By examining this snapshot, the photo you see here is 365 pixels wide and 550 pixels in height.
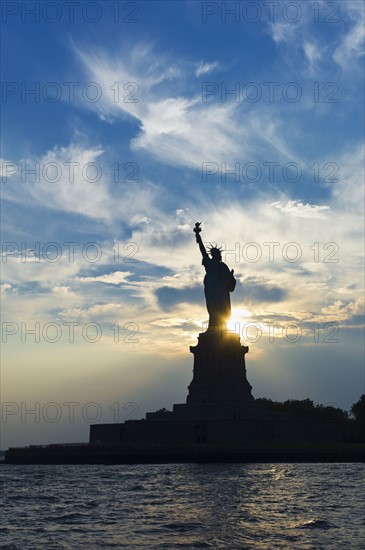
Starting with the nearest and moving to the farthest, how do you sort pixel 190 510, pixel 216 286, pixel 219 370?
1. pixel 190 510
2. pixel 219 370
3. pixel 216 286

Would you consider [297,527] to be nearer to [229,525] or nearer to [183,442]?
[229,525]

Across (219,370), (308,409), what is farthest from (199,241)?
(308,409)

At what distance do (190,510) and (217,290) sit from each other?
43.0 metres

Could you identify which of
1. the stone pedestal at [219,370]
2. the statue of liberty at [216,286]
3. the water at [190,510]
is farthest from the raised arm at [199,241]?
the water at [190,510]

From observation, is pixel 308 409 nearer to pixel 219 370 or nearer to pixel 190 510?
pixel 219 370

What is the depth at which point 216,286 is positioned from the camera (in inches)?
2714

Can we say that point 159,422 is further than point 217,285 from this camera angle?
No

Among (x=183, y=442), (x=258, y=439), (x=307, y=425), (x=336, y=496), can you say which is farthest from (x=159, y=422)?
(x=336, y=496)

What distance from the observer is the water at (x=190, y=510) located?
20719 millimetres

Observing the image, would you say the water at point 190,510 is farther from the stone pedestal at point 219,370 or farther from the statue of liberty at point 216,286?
the statue of liberty at point 216,286

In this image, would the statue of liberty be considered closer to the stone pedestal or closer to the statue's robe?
the statue's robe

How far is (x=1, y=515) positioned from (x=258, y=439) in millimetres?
33956

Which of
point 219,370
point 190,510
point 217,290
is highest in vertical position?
point 217,290

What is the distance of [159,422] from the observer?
62062 millimetres
